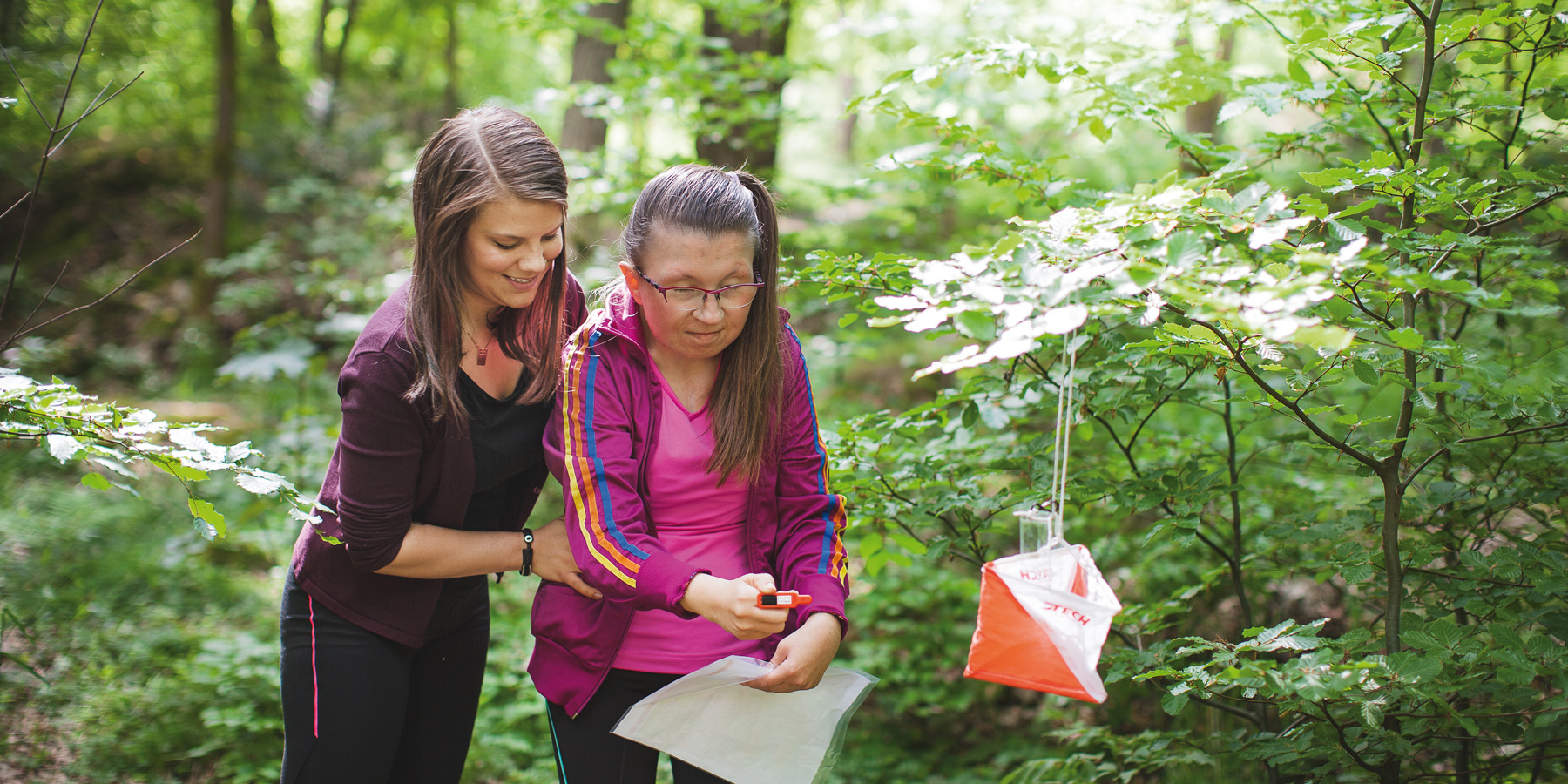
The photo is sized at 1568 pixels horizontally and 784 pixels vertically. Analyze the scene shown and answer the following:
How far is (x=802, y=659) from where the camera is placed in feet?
5.12

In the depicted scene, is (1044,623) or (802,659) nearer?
(1044,623)

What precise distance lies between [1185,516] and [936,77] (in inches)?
50.6

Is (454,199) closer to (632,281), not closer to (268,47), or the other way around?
(632,281)

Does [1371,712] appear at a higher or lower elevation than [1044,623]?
lower

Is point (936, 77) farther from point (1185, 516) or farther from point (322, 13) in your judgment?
point (322, 13)

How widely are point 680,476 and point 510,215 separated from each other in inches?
23.5

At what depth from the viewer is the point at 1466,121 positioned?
195cm

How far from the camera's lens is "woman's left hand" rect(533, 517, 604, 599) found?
1.67 meters

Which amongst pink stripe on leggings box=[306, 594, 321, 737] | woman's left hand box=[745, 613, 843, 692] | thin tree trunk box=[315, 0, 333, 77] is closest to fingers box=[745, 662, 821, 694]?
woman's left hand box=[745, 613, 843, 692]

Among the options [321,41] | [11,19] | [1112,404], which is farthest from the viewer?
[321,41]

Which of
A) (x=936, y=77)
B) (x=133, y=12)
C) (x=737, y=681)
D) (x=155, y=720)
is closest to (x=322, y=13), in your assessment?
(x=133, y=12)

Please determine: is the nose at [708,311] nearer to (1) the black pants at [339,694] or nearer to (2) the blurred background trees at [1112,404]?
(2) the blurred background trees at [1112,404]

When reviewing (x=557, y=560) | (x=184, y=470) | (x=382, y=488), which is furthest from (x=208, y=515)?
(x=557, y=560)

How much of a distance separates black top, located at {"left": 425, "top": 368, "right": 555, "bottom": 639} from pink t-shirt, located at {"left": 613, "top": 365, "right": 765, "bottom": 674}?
0.29 m
